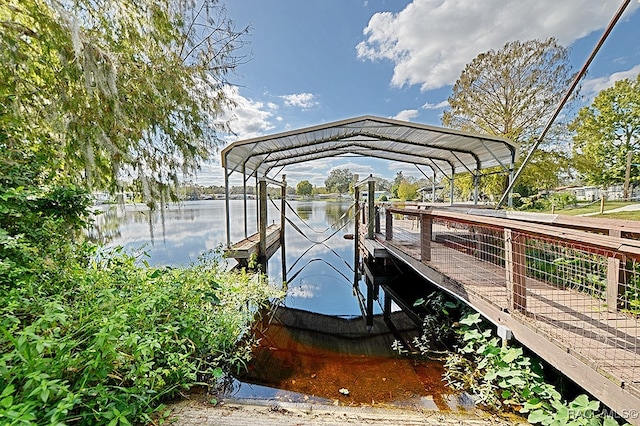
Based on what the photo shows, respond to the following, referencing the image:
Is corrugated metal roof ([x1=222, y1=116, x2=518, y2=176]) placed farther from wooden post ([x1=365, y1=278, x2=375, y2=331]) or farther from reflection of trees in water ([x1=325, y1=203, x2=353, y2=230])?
wooden post ([x1=365, y1=278, x2=375, y2=331])

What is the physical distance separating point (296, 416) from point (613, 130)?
2142cm

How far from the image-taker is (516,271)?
2172mm

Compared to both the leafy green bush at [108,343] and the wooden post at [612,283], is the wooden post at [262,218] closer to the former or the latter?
the leafy green bush at [108,343]

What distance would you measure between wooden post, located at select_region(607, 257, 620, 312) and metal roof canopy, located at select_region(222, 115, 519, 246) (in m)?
3.54

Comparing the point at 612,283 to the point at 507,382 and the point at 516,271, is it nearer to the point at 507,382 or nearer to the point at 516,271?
the point at 516,271

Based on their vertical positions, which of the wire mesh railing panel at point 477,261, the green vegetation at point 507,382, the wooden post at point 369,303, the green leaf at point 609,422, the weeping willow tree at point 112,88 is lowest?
the wooden post at point 369,303

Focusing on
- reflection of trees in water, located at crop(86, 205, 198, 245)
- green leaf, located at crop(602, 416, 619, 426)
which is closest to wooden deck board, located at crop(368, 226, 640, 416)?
green leaf, located at crop(602, 416, 619, 426)

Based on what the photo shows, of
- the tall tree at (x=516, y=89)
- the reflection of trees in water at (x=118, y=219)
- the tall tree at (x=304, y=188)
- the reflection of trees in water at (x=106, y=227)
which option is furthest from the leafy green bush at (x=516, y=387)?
the tall tree at (x=304, y=188)

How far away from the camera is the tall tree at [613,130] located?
46.8 ft

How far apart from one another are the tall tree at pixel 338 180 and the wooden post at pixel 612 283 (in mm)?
39024

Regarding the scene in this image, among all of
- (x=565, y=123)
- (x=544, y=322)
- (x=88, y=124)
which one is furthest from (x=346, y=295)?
(x=565, y=123)

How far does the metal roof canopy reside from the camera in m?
5.23

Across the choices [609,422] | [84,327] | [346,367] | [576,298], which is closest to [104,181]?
[84,327]

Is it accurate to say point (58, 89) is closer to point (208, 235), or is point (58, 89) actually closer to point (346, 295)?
point (346, 295)
